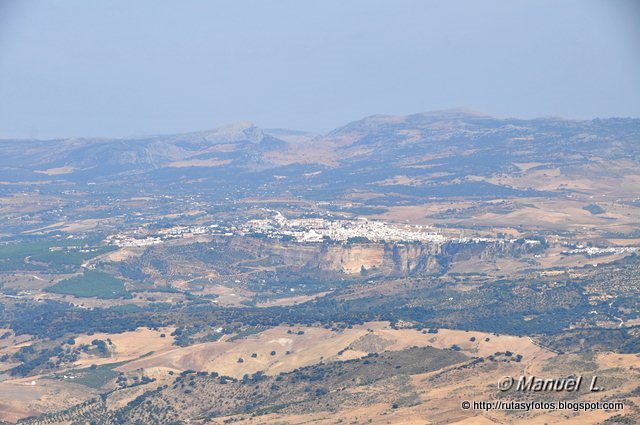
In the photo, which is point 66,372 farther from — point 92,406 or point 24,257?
point 24,257

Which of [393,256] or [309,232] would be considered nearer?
[393,256]

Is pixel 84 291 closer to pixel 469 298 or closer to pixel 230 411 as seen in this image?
pixel 469 298

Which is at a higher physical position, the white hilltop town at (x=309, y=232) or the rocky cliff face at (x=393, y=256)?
the white hilltop town at (x=309, y=232)

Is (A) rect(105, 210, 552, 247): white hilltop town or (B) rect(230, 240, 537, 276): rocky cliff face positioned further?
(A) rect(105, 210, 552, 247): white hilltop town

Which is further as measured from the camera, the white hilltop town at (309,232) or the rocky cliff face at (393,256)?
the white hilltop town at (309,232)

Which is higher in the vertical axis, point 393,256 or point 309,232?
point 309,232

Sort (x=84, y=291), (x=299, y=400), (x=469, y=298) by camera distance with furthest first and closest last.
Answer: (x=84, y=291) → (x=469, y=298) → (x=299, y=400)

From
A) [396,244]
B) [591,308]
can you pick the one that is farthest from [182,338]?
[396,244]

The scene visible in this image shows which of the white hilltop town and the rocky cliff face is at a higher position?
the white hilltop town

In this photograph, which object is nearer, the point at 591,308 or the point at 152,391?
the point at 152,391

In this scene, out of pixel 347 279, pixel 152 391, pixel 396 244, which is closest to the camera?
pixel 152 391
